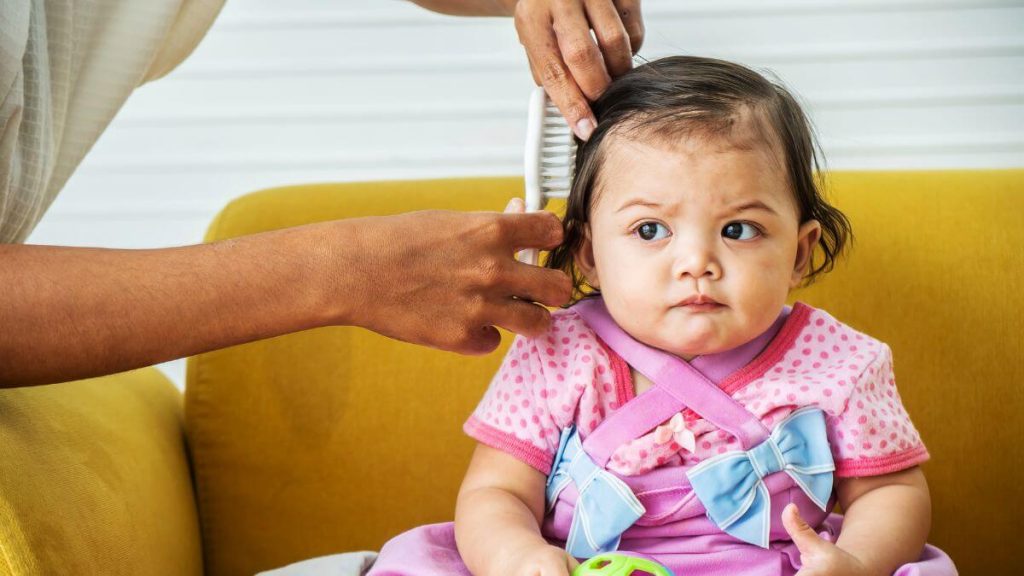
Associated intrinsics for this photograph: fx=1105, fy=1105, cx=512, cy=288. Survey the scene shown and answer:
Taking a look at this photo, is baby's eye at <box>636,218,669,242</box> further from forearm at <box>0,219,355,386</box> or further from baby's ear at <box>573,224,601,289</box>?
forearm at <box>0,219,355,386</box>

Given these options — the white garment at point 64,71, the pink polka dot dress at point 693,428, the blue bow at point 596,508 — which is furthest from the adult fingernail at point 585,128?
the white garment at point 64,71

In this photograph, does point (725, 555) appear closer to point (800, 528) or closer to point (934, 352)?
point (800, 528)

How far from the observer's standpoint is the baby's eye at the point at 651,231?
1078 mm

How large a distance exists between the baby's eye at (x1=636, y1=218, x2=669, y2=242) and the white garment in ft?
2.19

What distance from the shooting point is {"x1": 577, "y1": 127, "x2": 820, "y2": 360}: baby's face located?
105 cm

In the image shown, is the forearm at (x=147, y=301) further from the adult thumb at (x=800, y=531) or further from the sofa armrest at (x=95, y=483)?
the adult thumb at (x=800, y=531)

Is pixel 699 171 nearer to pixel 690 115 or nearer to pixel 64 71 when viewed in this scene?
pixel 690 115

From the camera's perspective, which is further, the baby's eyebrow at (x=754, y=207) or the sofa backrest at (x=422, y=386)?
the sofa backrest at (x=422, y=386)

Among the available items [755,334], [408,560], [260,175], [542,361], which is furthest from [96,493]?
[260,175]

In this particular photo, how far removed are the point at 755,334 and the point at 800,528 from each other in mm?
213

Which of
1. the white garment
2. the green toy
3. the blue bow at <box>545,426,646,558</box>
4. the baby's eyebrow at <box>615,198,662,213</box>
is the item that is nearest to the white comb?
the baby's eyebrow at <box>615,198,662,213</box>

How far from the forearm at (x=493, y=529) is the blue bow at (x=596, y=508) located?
4 centimetres

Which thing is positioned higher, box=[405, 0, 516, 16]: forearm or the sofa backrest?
box=[405, 0, 516, 16]: forearm

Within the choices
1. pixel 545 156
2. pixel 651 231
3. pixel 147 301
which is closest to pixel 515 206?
pixel 545 156
